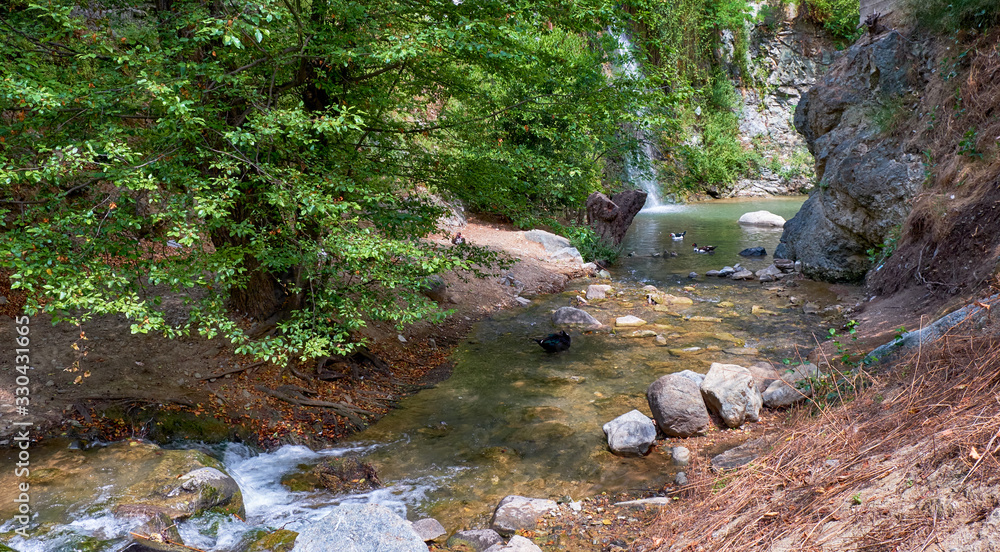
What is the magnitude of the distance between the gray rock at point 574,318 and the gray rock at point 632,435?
13.7 feet

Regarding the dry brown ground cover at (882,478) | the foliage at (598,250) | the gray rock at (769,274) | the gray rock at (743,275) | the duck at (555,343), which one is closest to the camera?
the dry brown ground cover at (882,478)

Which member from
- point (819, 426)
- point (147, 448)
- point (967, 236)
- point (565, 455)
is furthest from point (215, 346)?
point (967, 236)

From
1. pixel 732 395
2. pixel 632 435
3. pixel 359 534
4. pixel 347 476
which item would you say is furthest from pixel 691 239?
pixel 359 534

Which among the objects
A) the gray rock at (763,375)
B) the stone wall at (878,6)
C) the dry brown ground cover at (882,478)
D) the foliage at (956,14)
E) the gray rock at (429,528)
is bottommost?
the gray rock at (429,528)

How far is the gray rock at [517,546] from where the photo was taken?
13.8 ft

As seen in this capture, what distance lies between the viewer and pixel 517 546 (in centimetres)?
423

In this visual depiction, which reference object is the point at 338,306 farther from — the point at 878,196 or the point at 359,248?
the point at 878,196

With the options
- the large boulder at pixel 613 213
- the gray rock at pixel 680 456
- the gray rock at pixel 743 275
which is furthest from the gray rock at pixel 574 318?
the large boulder at pixel 613 213

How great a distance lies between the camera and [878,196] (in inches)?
419

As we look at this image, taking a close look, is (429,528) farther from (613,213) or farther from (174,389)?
(613,213)

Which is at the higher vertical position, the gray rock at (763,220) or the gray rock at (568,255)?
the gray rock at (763,220)

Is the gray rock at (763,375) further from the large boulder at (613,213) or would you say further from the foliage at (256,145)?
the large boulder at (613,213)

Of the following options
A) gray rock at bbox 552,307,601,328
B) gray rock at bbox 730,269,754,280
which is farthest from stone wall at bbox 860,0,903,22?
gray rock at bbox 552,307,601,328

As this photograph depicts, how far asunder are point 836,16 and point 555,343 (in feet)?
106
